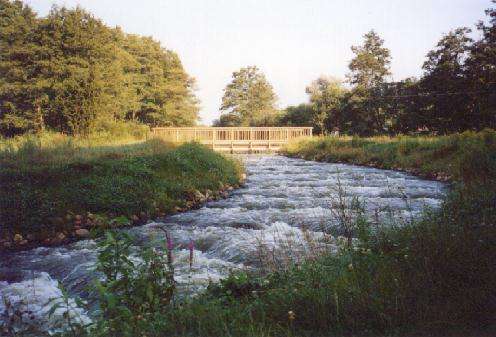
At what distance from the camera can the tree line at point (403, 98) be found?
89.4ft

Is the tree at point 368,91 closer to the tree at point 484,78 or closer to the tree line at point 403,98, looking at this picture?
the tree line at point 403,98

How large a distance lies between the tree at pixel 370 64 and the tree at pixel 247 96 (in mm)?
12920

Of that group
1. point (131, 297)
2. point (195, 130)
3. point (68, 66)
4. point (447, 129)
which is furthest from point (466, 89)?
point (131, 297)

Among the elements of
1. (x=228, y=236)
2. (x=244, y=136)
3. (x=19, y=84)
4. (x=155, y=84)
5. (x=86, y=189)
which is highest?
(x=155, y=84)

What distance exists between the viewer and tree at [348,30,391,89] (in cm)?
3797

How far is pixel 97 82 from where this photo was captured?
1970cm

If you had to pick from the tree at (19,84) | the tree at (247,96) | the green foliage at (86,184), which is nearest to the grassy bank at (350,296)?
the green foliage at (86,184)

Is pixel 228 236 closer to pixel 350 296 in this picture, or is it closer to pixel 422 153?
pixel 350 296

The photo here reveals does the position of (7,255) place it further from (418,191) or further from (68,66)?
(68,66)

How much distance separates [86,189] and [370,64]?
112 ft

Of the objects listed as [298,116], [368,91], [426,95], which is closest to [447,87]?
[426,95]

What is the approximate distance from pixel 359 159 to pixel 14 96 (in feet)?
61.1

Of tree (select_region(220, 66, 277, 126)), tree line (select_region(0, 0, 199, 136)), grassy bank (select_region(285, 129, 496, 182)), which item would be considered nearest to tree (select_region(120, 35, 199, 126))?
tree (select_region(220, 66, 277, 126))

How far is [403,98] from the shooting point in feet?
110
